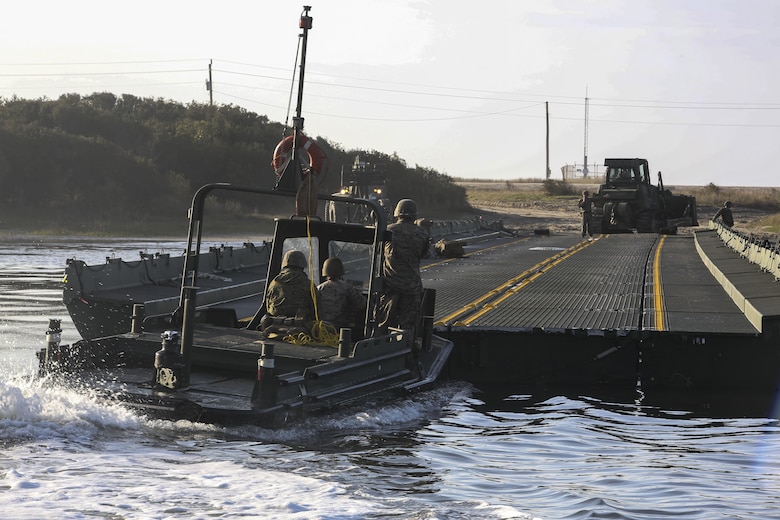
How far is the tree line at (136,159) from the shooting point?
5878 cm

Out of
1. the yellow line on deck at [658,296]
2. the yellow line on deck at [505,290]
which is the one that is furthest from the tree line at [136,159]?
the yellow line on deck at [658,296]

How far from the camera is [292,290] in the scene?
1237 cm

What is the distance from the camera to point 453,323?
15.6 m

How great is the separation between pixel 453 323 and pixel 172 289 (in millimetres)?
5415

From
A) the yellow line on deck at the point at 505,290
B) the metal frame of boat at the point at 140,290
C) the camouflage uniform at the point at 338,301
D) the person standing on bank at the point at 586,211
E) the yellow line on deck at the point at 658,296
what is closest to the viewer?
the camouflage uniform at the point at 338,301

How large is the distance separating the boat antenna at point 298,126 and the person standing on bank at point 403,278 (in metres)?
2.27

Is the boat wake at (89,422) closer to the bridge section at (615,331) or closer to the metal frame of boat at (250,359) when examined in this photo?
the metal frame of boat at (250,359)

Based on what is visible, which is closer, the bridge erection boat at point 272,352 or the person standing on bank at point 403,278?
the bridge erection boat at point 272,352

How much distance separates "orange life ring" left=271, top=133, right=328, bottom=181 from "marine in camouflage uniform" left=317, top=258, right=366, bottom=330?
48.7 inches

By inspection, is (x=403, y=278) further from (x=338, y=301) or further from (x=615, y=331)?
(x=615, y=331)

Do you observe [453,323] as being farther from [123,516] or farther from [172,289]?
[123,516]

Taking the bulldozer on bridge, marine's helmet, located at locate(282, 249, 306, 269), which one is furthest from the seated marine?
the bulldozer on bridge

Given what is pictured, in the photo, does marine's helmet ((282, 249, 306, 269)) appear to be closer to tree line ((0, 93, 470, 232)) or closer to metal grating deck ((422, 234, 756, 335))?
metal grating deck ((422, 234, 756, 335))

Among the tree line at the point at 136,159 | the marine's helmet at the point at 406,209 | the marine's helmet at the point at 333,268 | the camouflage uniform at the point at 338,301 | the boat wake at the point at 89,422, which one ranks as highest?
the tree line at the point at 136,159
